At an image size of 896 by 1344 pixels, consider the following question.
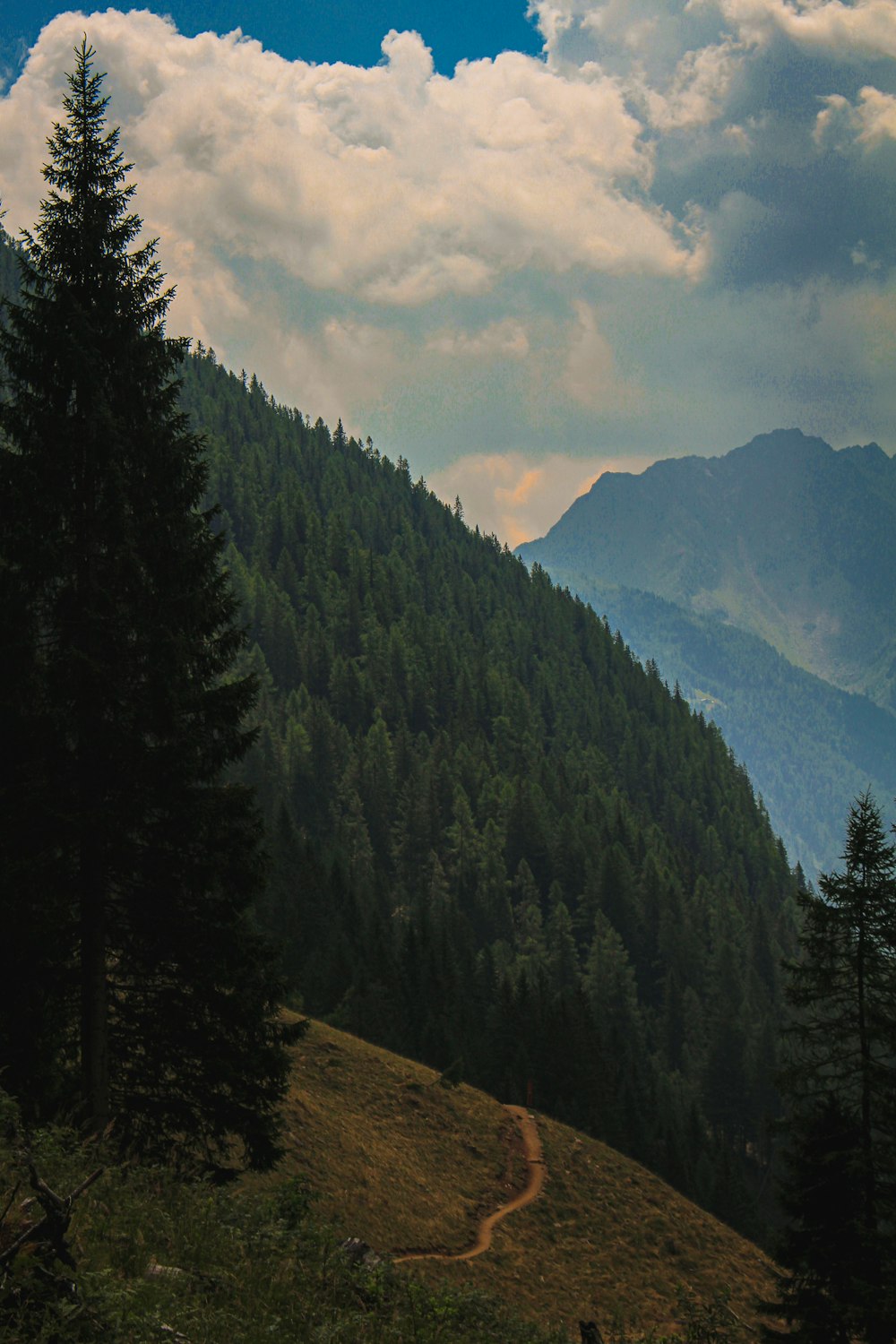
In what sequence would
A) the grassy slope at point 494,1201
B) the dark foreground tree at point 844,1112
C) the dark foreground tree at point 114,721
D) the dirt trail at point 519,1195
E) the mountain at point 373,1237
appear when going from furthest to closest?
the grassy slope at point 494,1201 < the dirt trail at point 519,1195 < the dark foreground tree at point 844,1112 < the dark foreground tree at point 114,721 < the mountain at point 373,1237

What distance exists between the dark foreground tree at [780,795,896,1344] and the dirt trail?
910 cm

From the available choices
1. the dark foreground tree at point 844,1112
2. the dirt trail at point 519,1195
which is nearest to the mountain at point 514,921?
the dark foreground tree at point 844,1112

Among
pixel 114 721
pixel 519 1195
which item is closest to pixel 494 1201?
pixel 519 1195

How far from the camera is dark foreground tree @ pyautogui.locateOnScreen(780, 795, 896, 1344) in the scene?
20.4 metres

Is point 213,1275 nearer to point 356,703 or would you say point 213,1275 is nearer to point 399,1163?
point 399,1163

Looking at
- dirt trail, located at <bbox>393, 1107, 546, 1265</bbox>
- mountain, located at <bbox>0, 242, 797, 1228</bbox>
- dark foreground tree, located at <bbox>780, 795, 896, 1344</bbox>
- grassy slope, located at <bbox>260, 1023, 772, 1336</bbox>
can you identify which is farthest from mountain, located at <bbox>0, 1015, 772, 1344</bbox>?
mountain, located at <bbox>0, 242, 797, 1228</bbox>

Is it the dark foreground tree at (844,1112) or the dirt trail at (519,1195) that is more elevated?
the dark foreground tree at (844,1112)

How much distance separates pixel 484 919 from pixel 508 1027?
2388 inches

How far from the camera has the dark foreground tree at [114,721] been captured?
585 inches

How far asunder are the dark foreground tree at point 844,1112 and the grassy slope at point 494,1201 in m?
5.06

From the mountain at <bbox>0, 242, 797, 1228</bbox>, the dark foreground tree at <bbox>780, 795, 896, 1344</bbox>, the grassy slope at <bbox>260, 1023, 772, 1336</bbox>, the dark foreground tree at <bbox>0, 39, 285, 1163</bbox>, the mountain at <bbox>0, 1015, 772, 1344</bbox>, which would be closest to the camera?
the mountain at <bbox>0, 1015, 772, 1344</bbox>

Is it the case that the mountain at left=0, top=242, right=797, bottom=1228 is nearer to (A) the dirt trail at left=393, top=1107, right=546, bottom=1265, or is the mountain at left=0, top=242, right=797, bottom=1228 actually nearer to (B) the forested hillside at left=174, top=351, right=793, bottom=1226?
(B) the forested hillside at left=174, top=351, right=793, bottom=1226

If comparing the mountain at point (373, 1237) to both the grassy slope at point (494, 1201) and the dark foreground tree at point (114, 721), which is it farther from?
the dark foreground tree at point (114, 721)

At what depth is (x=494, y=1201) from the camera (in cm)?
3384
